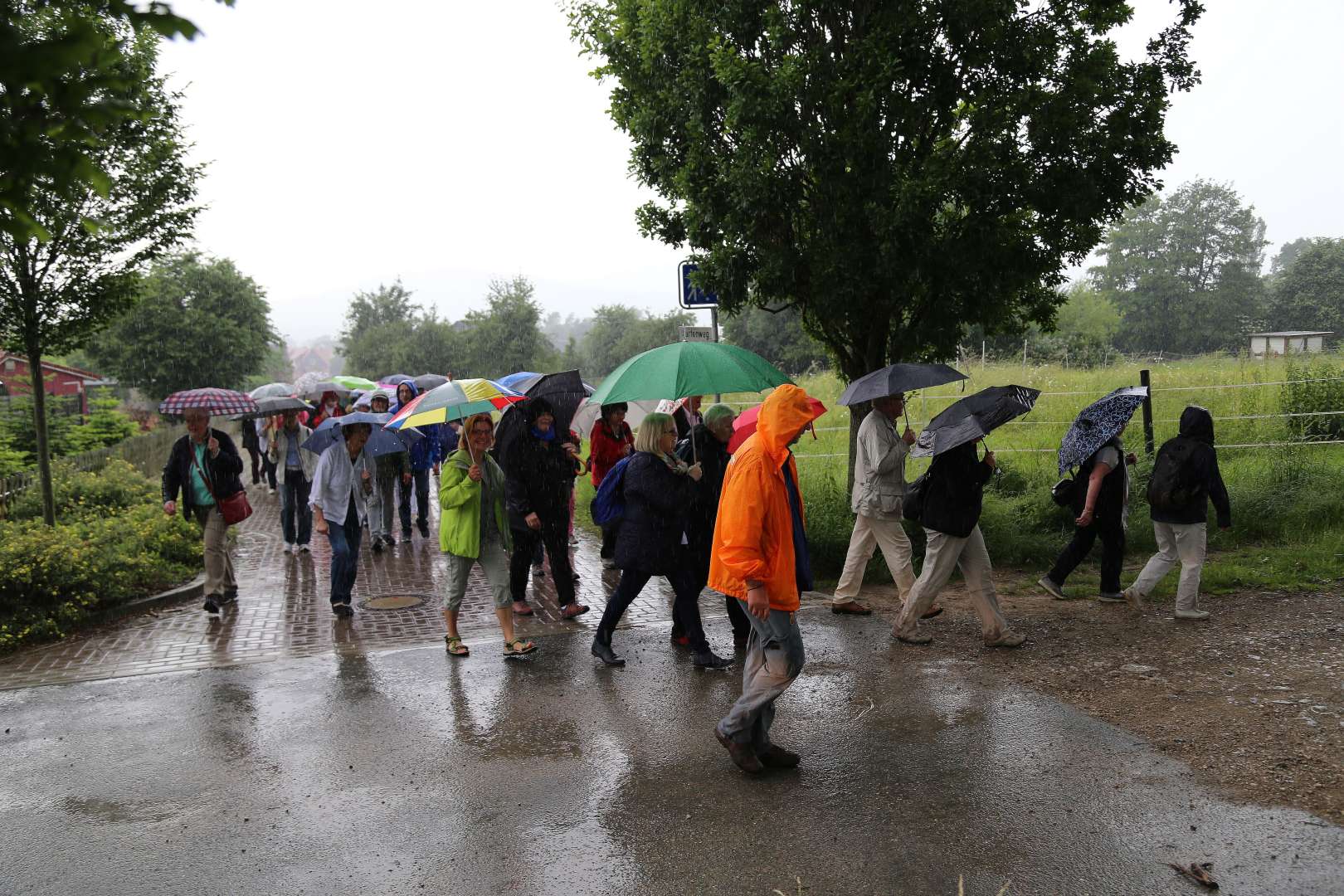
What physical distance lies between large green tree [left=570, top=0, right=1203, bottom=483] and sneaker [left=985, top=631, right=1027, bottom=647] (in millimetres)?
3277

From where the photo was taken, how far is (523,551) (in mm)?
8531

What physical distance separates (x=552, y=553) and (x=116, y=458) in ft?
41.1

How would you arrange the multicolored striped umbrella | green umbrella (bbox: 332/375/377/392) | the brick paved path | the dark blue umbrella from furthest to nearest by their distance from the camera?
green umbrella (bbox: 332/375/377/392) → the dark blue umbrella → the multicolored striped umbrella → the brick paved path

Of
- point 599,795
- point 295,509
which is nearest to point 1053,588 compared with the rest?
point 599,795

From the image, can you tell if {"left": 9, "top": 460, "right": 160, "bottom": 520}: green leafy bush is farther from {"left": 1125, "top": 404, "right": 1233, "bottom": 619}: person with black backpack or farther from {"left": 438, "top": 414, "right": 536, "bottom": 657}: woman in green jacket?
{"left": 1125, "top": 404, "right": 1233, "bottom": 619}: person with black backpack

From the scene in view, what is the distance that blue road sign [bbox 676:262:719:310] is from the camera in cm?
978

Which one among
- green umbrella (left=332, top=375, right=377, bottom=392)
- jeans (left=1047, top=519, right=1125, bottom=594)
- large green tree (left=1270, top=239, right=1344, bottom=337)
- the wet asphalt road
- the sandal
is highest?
large green tree (left=1270, top=239, right=1344, bottom=337)

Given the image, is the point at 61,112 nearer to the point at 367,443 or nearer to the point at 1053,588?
the point at 367,443

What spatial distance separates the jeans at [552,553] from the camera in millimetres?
8391

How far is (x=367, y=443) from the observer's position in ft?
32.9

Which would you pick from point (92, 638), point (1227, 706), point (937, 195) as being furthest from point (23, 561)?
point (1227, 706)

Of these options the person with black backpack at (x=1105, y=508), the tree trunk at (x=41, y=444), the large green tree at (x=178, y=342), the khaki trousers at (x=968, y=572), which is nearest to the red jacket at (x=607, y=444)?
the khaki trousers at (x=968, y=572)

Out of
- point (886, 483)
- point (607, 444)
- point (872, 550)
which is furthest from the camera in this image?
point (607, 444)

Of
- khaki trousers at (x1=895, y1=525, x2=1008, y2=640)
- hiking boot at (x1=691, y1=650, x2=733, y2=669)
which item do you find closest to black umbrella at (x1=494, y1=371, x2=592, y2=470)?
hiking boot at (x1=691, y1=650, x2=733, y2=669)
